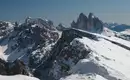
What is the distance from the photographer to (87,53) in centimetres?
10950

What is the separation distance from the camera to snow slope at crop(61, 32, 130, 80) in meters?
65.2

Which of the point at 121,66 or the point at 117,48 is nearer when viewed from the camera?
the point at 121,66

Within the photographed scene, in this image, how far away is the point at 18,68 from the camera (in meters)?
79.1

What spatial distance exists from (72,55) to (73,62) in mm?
4122

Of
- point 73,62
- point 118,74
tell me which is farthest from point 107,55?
point 118,74

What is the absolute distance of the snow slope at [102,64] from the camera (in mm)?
65200

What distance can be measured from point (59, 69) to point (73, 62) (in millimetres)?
11910

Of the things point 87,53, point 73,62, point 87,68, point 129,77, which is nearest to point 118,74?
point 129,77

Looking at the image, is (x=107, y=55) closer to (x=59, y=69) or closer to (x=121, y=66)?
(x=121, y=66)

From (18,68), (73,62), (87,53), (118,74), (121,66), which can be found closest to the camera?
(18,68)

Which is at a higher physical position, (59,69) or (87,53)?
(87,53)

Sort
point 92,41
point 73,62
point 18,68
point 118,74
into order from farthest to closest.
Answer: point 92,41 < point 73,62 < point 118,74 < point 18,68

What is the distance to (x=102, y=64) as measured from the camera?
9019cm

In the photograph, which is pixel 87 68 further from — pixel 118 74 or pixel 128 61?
pixel 128 61
